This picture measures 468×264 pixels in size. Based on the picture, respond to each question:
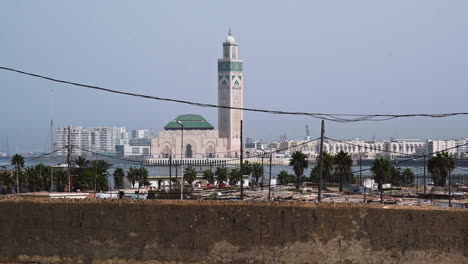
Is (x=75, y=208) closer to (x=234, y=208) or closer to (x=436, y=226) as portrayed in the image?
(x=234, y=208)

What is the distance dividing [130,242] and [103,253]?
469 mm

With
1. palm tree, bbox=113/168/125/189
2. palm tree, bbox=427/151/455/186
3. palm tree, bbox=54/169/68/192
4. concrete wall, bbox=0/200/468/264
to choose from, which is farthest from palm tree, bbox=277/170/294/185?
concrete wall, bbox=0/200/468/264

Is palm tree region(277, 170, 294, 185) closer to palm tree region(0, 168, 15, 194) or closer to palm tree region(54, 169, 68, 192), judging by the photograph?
palm tree region(0, 168, 15, 194)

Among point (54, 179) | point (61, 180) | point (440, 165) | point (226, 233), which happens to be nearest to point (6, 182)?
point (54, 179)

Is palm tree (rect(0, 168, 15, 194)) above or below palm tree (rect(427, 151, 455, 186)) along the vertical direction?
below

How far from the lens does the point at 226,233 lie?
13.1 meters

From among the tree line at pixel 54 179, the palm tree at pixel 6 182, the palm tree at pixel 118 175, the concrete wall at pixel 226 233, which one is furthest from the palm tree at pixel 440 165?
the concrete wall at pixel 226 233

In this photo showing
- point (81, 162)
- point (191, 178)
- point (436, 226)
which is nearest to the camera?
point (436, 226)

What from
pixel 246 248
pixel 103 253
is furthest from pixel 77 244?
pixel 246 248

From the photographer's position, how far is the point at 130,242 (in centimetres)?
1339

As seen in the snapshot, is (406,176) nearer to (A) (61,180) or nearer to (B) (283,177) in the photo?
(B) (283,177)

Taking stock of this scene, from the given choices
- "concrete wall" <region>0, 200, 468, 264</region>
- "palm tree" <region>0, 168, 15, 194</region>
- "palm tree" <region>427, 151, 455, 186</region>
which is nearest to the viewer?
"concrete wall" <region>0, 200, 468, 264</region>

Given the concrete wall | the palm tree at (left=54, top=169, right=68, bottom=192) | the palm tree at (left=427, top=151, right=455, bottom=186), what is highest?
the palm tree at (left=427, top=151, right=455, bottom=186)

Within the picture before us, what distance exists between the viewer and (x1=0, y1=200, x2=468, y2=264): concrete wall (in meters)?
12.8
